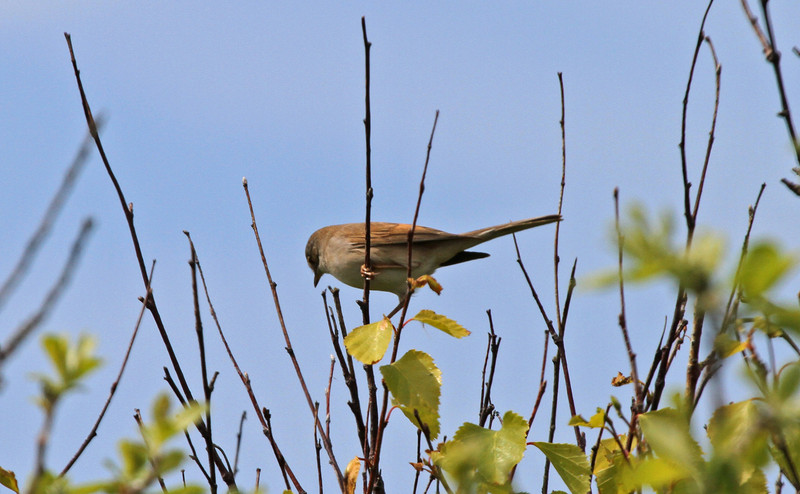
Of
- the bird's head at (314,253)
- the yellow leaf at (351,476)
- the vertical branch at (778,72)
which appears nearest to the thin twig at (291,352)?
the yellow leaf at (351,476)

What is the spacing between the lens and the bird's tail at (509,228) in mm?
5918

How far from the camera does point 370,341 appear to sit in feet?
9.78

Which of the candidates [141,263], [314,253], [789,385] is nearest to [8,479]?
[141,263]

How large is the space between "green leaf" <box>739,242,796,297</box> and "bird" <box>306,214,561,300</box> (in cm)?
511

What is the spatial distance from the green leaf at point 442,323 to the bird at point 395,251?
10.3ft

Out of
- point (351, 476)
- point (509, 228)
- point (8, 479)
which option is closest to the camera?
point (8, 479)

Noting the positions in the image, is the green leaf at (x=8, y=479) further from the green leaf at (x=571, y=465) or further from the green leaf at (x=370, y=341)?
the green leaf at (x=571, y=465)

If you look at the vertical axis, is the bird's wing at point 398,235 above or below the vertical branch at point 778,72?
above

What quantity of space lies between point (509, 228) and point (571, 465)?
3.72 meters

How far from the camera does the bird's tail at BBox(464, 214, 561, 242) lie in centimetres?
592

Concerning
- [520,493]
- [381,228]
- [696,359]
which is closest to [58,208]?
[520,493]

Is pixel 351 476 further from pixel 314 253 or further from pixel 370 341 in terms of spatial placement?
pixel 314 253

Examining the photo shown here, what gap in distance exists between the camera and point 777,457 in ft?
6.59

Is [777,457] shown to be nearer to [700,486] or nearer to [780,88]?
[780,88]
